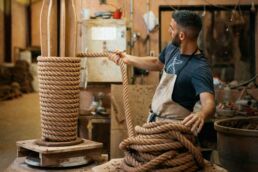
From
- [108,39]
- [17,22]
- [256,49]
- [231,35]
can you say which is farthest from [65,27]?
[17,22]

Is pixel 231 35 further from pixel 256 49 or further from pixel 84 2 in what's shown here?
pixel 84 2

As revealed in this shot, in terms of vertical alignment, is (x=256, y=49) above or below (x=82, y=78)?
above

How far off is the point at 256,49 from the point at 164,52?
2.31 m

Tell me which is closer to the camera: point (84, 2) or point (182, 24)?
point (182, 24)

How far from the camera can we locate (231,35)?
580cm

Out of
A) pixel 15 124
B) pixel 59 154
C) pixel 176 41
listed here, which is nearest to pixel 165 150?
pixel 59 154

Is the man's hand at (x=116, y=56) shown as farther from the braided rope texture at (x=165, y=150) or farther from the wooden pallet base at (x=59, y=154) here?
the braided rope texture at (x=165, y=150)

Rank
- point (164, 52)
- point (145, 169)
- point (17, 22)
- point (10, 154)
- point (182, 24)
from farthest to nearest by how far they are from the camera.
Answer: point (17, 22), point (10, 154), point (164, 52), point (182, 24), point (145, 169)

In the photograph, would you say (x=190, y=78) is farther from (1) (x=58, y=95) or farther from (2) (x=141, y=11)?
(2) (x=141, y=11)

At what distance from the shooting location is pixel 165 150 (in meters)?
1.76

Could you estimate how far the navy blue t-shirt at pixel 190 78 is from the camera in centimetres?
229

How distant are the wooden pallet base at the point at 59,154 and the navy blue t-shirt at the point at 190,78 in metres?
0.59

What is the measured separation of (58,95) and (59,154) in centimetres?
34

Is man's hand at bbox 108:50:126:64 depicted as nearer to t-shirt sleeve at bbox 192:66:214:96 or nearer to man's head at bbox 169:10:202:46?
man's head at bbox 169:10:202:46
